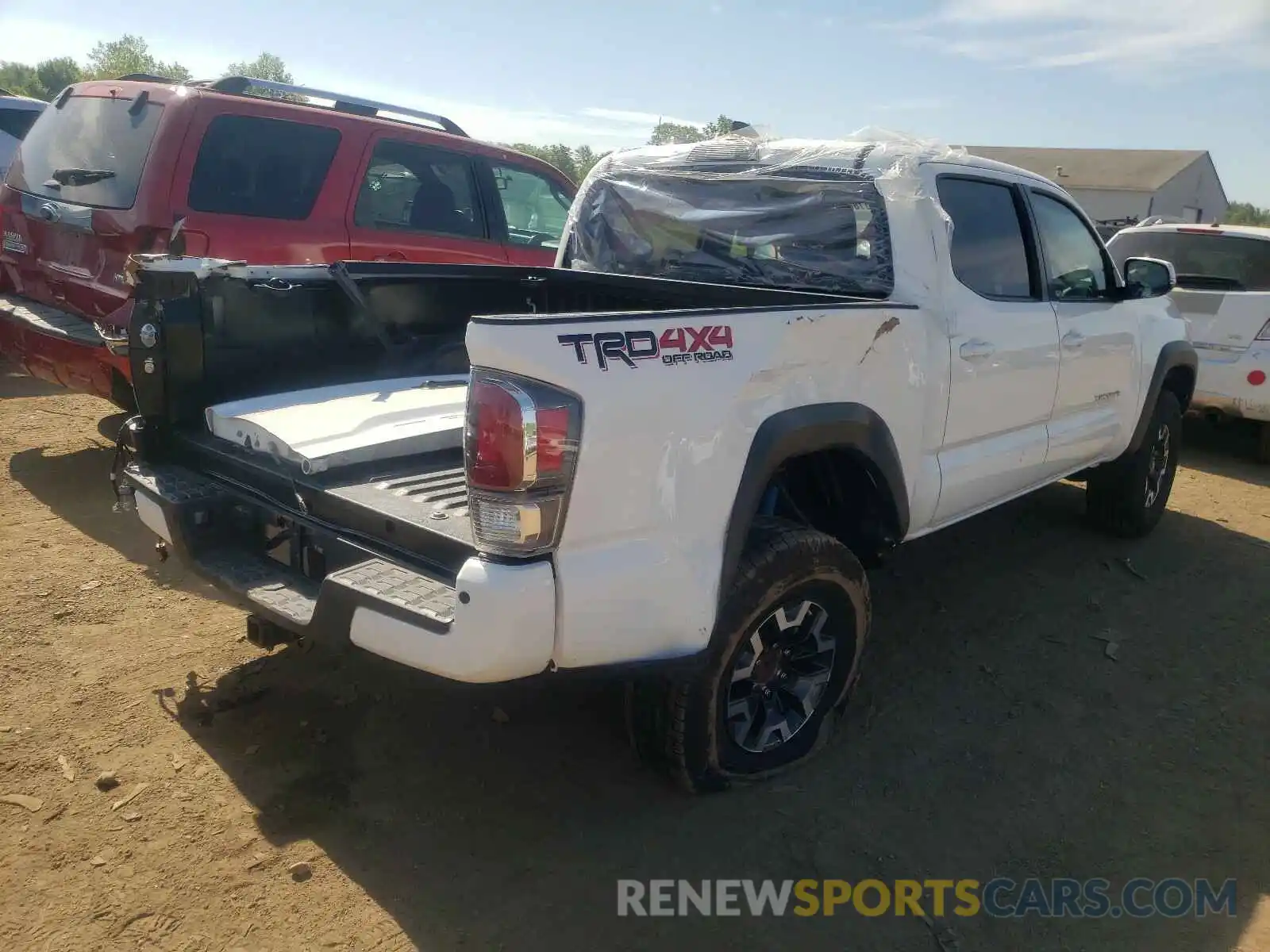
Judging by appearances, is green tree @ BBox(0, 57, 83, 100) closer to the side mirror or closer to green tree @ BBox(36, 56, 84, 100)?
green tree @ BBox(36, 56, 84, 100)

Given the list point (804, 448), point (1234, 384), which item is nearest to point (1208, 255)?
point (1234, 384)

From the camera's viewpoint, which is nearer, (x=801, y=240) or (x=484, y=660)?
(x=484, y=660)

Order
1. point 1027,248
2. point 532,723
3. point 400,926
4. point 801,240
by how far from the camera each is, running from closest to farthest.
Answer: point 400,926 < point 532,723 < point 801,240 < point 1027,248

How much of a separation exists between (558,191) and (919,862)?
18.6 ft

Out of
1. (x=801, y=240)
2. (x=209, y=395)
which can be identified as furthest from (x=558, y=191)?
(x=209, y=395)

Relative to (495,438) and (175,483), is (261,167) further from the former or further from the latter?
(495,438)

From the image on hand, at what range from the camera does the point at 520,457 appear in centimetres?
223

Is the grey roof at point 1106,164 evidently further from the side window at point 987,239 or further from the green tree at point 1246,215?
the side window at point 987,239

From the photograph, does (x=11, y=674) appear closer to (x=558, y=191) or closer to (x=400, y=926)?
(x=400, y=926)

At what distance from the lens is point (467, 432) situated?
231 cm

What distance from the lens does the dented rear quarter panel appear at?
229cm

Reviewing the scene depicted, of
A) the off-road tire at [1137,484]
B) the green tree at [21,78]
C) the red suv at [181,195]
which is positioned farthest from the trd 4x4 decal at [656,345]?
the green tree at [21,78]

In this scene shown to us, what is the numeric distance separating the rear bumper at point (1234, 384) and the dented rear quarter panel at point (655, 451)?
5802 millimetres

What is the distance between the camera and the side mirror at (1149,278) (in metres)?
4.69
